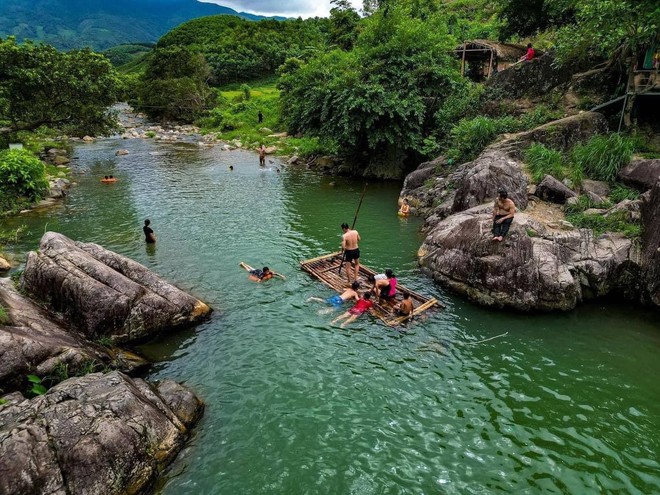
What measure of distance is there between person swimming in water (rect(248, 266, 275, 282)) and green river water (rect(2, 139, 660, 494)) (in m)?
0.34

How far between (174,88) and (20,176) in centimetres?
4823

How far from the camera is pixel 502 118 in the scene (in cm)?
2602

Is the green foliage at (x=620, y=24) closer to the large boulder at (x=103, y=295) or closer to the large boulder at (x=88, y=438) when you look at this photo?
the large boulder at (x=103, y=295)

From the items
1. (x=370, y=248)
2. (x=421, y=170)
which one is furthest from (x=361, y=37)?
(x=370, y=248)

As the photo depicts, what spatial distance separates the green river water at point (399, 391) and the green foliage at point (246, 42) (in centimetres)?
7768

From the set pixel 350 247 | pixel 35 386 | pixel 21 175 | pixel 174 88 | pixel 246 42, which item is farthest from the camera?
pixel 246 42

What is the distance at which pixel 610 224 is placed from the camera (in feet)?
52.3

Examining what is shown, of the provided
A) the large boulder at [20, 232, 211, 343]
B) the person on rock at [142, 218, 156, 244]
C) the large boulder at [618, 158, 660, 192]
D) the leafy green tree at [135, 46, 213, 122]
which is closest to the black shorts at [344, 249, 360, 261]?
the large boulder at [20, 232, 211, 343]

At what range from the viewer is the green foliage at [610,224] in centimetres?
1541

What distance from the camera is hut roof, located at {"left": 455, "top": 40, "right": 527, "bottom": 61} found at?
1384 inches

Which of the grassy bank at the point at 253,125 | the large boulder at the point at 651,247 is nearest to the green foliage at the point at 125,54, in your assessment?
the grassy bank at the point at 253,125

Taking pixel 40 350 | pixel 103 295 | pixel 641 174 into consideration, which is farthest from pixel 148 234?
pixel 641 174

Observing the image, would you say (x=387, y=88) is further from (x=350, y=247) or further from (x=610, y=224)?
(x=610, y=224)

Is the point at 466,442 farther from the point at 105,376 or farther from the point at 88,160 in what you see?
the point at 88,160
